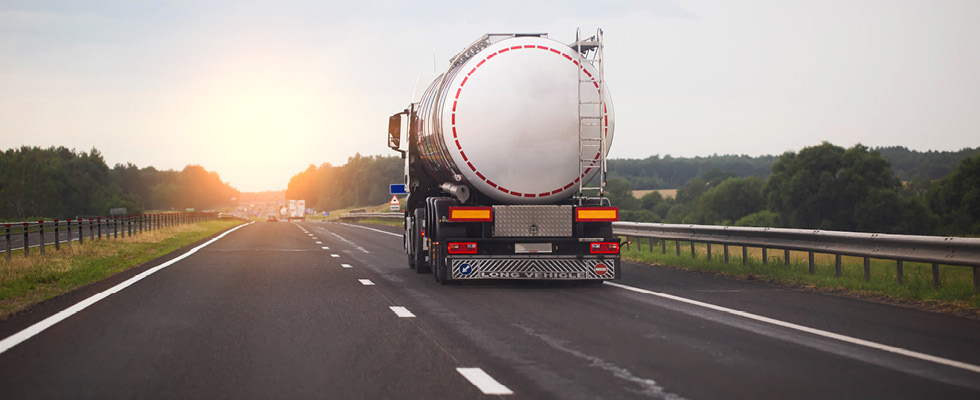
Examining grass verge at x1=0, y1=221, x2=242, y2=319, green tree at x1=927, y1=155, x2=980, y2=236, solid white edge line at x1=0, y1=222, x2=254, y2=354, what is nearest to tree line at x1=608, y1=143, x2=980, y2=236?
green tree at x1=927, y1=155, x2=980, y2=236

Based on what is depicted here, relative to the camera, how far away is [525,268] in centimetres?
1312

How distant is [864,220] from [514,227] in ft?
254

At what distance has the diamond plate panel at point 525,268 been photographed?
13133 millimetres

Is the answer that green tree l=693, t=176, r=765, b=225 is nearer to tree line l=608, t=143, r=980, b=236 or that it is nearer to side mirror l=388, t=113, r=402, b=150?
tree line l=608, t=143, r=980, b=236

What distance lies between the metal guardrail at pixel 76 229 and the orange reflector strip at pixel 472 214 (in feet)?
34.4

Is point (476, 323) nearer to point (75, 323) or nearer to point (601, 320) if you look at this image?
point (601, 320)

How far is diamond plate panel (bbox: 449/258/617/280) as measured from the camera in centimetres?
1313

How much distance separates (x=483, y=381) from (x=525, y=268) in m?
6.88

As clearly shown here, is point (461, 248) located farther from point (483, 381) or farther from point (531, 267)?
point (483, 381)

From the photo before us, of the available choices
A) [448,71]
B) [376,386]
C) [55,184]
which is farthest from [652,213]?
[376,386]

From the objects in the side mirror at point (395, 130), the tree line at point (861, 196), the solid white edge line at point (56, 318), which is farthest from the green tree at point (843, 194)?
the solid white edge line at point (56, 318)

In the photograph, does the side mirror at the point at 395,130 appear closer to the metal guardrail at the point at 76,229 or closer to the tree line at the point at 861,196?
the metal guardrail at the point at 76,229

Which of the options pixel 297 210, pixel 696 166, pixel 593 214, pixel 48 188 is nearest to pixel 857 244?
pixel 593 214

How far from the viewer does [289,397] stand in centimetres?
580
